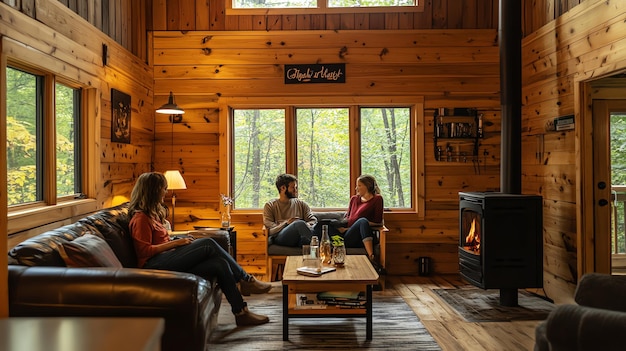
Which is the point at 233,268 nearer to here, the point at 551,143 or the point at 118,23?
the point at 118,23

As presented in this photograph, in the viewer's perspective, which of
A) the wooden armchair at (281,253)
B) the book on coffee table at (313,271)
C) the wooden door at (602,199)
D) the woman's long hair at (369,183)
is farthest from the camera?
the woman's long hair at (369,183)

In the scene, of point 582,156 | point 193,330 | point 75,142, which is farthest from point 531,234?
point 75,142

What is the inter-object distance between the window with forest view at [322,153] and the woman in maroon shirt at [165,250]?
2.18 meters

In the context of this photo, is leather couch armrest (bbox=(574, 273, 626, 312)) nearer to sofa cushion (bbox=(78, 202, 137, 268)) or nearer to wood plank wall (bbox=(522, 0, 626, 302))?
wood plank wall (bbox=(522, 0, 626, 302))

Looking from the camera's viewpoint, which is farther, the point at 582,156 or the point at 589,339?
the point at 582,156

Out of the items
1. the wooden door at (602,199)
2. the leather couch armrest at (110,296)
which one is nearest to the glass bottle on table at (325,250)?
the leather couch armrest at (110,296)

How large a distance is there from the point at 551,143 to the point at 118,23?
426 centimetres

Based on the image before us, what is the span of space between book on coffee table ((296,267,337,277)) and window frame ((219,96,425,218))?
2.17 meters

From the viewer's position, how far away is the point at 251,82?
223 inches

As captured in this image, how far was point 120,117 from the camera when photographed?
4.69 metres

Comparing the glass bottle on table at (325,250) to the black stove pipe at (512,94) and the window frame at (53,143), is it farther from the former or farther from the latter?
the window frame at (53,143)

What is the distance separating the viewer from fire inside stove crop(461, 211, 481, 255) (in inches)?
173

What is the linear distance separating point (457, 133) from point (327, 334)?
302 centimetres

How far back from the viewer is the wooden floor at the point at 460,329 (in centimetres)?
331
